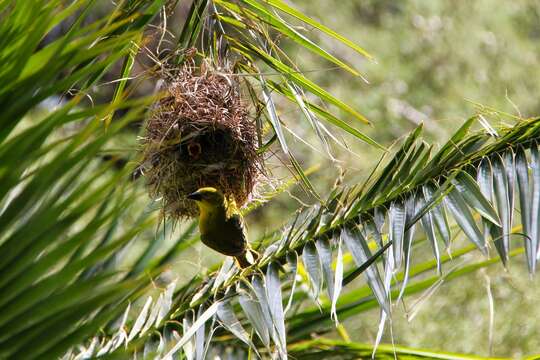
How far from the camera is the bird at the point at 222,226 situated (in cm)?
263

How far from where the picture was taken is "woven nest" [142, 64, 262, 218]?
8.41 ft

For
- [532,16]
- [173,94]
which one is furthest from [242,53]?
[532,16]

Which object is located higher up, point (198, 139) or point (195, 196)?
point (198, 139)

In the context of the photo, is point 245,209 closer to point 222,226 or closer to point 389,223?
point 222,226

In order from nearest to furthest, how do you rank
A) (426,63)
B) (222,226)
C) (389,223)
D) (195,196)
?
(389,223) → (195,196) → (222,226) → (426,63)

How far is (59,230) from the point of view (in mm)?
1210

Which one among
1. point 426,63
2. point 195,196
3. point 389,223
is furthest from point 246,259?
point 426,63

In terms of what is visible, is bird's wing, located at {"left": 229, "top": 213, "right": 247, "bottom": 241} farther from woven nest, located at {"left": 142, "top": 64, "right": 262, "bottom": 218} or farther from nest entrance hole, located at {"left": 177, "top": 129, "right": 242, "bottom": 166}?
nest entrance hole, located at {"left": 177, "top": 129, "right": 242, "bottom": 166}

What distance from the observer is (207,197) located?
2.62 metres

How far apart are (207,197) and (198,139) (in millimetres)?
177

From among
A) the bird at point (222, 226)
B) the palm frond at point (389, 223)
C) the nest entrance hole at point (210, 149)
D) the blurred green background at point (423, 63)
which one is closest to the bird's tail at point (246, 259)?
the bird at point (222, 226)

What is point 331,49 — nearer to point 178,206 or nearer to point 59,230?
point 178,206

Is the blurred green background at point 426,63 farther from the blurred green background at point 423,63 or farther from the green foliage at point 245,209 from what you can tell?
the green foliage at point 245,209

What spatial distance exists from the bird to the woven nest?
6 centimetres
